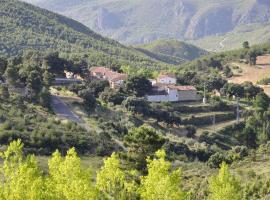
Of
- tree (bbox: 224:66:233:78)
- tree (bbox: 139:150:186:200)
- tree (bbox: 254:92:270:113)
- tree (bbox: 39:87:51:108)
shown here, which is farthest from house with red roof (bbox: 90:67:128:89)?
tree (bbox: 139:150:186:200)

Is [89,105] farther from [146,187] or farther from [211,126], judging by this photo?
[146,187]

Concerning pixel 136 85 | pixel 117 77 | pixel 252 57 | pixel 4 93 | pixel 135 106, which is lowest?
pixel 135 106

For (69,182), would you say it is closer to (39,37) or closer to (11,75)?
(11,75)

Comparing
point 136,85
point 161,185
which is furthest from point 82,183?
point 136,85

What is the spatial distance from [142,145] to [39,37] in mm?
134707

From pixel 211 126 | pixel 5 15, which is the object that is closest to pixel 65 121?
pixel 211 126

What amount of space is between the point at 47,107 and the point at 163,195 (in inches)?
2225

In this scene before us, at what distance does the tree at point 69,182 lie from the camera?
2614 cm

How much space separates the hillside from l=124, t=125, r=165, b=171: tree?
9585 centimetres

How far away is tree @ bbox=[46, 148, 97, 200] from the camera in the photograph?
26141mm

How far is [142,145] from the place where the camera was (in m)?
42.8

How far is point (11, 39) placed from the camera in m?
158

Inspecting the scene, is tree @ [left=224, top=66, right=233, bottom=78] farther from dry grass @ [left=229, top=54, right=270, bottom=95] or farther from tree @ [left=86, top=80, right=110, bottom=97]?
tree @ [left=86, top=80, right=110, bottom=97]

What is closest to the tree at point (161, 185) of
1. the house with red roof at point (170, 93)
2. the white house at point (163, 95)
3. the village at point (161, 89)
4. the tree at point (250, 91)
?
the village at point (161, 89)
